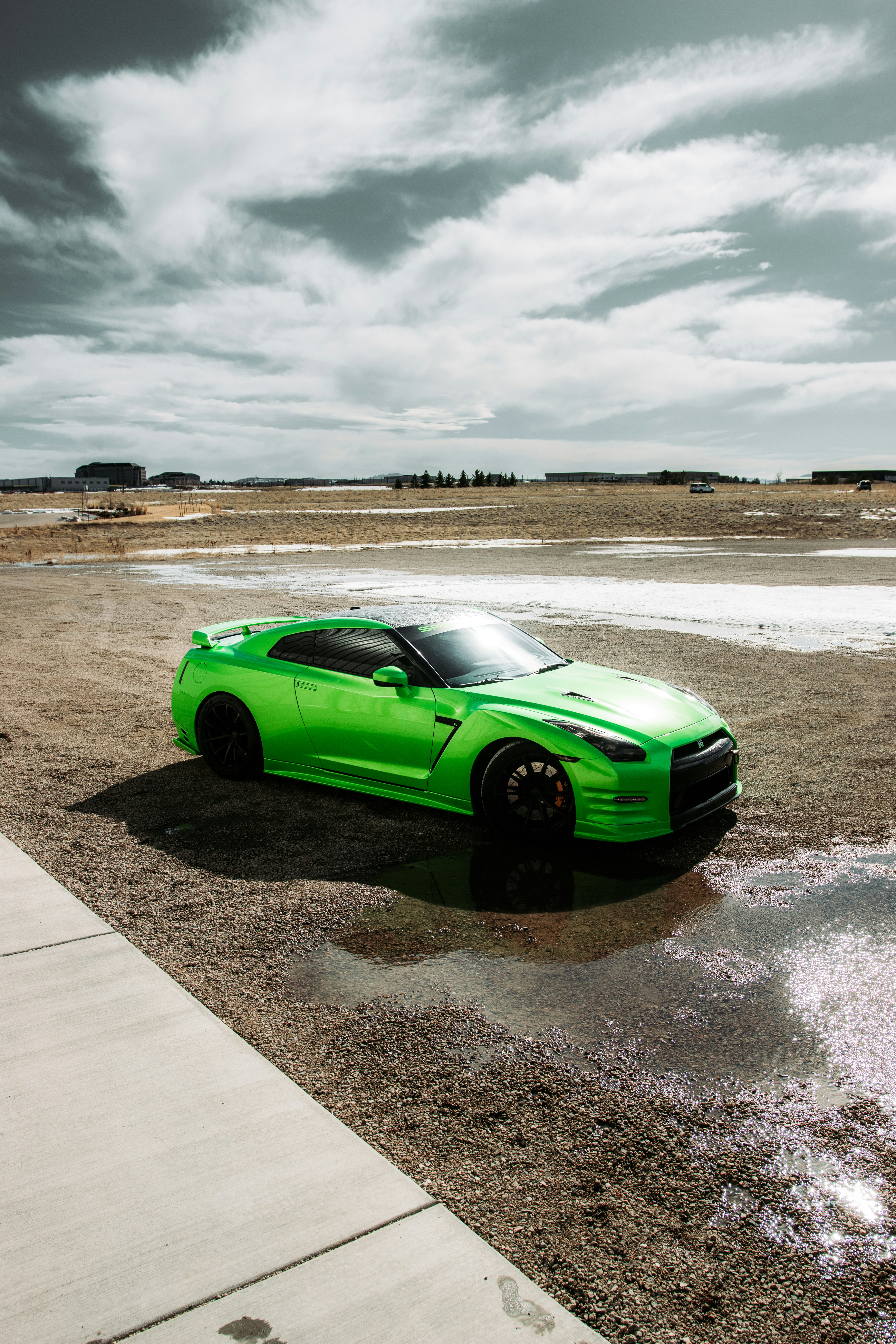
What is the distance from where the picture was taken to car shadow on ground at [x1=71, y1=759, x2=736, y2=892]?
491 cm

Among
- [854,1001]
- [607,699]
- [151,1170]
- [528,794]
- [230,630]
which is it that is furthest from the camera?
[230,630]

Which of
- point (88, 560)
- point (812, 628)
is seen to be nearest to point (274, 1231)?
point (812, 628)

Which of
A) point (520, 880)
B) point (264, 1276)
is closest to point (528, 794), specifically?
point (520, 880)

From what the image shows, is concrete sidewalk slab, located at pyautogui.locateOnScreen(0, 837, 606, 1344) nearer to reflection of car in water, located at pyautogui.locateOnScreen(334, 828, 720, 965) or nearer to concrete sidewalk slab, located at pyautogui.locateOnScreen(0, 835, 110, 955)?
concrete sidewalk slab, located at pyautogui.locateOnScreen(0, 835, 110, 955)

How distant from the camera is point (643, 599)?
18406 mm

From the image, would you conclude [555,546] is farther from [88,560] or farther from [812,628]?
[812,628]

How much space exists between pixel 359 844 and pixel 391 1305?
→ 10.8ft

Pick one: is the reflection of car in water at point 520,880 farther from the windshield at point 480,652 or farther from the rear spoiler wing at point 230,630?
the rear spoiler wing at point 230,630

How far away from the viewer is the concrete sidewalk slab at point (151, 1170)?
2.29m

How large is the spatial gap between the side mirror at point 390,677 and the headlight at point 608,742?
1033mm

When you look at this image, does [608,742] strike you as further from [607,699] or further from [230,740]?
[230,740]

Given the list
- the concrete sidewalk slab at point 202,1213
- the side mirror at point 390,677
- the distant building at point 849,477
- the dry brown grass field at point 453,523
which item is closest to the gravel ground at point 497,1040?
the concrete sidewalk slab at point 202,1213

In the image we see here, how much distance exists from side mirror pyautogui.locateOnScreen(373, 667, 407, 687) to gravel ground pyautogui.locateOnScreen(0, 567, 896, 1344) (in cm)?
92

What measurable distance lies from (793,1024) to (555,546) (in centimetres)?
3501
